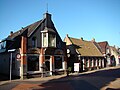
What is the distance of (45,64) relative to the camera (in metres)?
25.1

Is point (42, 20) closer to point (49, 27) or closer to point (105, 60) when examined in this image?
point (49, 27)

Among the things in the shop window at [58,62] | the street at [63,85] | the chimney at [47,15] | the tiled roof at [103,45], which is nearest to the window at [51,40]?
the shop window at [58,62]

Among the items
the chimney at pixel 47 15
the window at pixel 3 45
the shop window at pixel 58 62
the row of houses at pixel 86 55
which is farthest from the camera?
the row of houses at pixel 86 55

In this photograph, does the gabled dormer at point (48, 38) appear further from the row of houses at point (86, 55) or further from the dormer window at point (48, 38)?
the row of houses at point (86, 55)

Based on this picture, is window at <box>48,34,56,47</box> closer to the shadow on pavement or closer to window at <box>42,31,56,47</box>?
window at <box>42,31,56,47</box>

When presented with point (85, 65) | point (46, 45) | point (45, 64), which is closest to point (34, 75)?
point (45, 64)

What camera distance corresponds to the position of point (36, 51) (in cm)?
2403

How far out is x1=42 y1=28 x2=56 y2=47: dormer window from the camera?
24694 millimetres

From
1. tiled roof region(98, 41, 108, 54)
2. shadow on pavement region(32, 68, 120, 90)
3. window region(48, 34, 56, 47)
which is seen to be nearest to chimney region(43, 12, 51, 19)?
window region(48, 34, 56, 47)

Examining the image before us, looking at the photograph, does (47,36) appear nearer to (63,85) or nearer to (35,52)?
(35,52)

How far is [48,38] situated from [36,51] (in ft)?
8.90

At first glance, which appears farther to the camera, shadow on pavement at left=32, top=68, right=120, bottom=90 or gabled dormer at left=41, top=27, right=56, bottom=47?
gabled dormer at left=41, top=27, right=56, bottom=47

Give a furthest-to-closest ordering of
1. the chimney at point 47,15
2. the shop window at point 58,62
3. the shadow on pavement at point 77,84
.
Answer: the shop window at point 58,62
the chimney at point 47,15
the shadow on pavement at point 77,84

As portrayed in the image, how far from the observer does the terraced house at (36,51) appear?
74.6 ft
